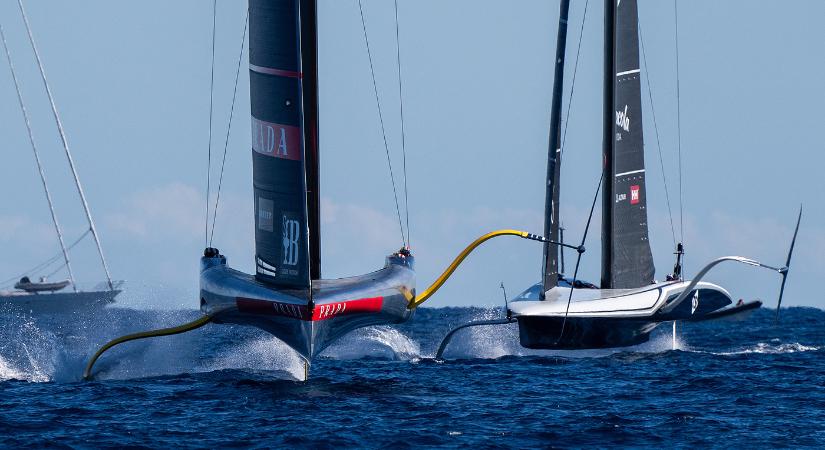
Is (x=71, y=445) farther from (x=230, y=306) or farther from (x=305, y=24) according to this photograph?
(x=305, y=24)

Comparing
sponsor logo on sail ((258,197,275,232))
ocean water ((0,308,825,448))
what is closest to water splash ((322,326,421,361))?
ocean water ((0,308,825,448))

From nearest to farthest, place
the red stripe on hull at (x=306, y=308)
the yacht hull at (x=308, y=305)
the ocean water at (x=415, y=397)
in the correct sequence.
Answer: the ocean water at (x=415, y=397) < the red stripe on hull at (x=306, y=308) < the yacht hull at (x=308, y=305)

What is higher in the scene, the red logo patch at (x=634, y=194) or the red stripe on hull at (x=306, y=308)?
the red logo patch at (x=634, y=194)

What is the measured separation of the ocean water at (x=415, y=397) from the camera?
21.3m

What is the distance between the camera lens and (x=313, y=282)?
1025 inches

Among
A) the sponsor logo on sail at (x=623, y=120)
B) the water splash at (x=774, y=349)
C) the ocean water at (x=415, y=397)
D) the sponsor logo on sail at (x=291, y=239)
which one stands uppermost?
the sponsor logo on sail at (x=623, y=120)

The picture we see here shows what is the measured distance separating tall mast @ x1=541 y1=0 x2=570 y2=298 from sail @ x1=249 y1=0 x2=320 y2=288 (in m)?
7.98

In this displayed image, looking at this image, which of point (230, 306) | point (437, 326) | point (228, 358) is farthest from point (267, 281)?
point (437, 326)

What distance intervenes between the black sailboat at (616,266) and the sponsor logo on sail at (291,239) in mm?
7110

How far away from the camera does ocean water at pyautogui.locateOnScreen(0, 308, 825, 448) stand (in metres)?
21.3

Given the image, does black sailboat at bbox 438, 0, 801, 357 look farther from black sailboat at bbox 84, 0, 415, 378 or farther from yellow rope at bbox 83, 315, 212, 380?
yellow rope at bbox 83, 315, 212, 380

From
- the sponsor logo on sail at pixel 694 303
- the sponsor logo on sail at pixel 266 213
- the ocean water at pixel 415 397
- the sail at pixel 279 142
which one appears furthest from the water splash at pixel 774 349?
the sponsor logo on sail at pixel 266 213

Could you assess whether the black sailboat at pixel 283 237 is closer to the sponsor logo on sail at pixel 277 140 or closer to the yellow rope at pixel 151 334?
the sponsor logo on sail at pixel 277 140

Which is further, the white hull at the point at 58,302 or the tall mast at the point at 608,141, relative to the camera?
the white hull at the point at 58,302
